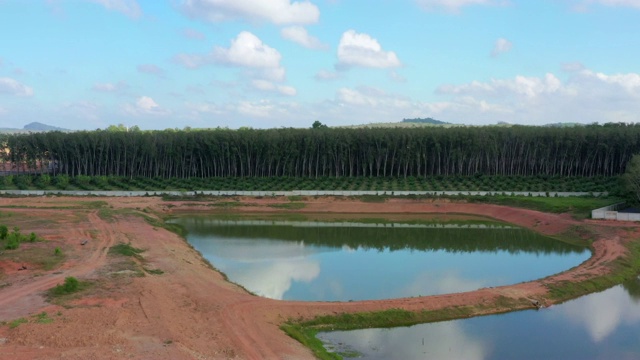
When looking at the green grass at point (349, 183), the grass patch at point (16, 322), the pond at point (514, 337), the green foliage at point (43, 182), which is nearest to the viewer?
the grass patch at point (16, 322)

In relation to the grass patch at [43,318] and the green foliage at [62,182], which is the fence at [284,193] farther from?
the grass patch at [43,318]

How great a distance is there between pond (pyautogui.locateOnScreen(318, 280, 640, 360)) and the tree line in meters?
52.1

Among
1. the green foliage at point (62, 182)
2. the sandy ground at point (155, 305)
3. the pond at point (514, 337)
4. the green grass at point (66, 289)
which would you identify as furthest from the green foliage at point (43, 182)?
the pond at point (514, 337)

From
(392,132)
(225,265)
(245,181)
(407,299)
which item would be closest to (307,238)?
(225,265)

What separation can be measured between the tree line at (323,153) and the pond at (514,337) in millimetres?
52141

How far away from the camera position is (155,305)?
74.3 feet

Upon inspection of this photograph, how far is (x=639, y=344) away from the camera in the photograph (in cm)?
2148

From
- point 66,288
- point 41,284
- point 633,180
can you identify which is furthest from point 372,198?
point 66,288

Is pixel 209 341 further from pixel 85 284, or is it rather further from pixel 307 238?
pixel 307 238

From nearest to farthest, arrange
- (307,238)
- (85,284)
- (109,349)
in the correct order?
1. (109,349)
2. (85,284)
3. (307,238)

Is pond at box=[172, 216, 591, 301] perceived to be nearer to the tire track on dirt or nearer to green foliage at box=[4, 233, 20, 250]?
the tire track on dirt

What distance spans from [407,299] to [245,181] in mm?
51788

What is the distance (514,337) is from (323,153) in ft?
191

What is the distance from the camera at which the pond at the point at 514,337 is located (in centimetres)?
2025
